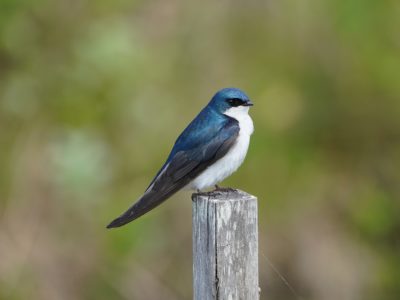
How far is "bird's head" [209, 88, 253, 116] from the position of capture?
347 cm

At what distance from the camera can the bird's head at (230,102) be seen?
11.4ft

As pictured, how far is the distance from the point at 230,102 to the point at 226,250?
1.08 m

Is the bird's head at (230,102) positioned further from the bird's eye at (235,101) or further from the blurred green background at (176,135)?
the blurred green background at (176,135)

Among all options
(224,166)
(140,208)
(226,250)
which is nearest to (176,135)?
(224,166)

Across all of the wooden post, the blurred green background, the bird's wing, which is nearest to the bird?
the bird's wing

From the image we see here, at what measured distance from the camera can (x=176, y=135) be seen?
16.4 ft

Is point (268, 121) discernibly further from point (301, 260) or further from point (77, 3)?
point (77, 3)

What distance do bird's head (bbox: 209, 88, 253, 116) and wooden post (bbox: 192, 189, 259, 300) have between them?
929 mm

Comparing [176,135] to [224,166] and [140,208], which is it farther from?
[140,208]

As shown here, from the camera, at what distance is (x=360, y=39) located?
5.24m

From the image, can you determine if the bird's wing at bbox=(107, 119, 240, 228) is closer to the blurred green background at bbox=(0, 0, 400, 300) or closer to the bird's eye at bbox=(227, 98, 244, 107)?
the bird's eye at bbox=(227, 98, 244, 107)

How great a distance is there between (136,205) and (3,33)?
8.08 ft

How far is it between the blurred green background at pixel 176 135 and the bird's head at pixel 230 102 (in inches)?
55.1

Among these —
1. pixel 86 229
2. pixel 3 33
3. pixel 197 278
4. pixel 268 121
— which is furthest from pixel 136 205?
pixel 3 33
